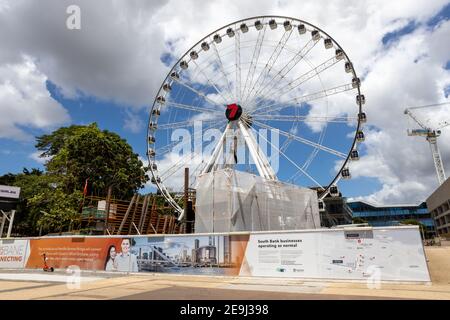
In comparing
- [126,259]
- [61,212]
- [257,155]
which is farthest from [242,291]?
[61,212]

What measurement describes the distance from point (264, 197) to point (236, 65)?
1244 centimetres

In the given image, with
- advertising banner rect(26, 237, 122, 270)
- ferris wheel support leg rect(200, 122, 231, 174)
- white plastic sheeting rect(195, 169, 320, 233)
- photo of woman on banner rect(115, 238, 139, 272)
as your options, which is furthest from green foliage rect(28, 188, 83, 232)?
photo of woman on banner rect(115, 238, 139, 272)

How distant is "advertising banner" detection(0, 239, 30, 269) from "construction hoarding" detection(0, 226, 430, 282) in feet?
6.40

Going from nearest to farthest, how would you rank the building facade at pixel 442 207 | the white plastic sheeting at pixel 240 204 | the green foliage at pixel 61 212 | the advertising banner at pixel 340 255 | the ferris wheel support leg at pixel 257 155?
the advertising banner at pixel 340 255 < the white plastic sheeting at pixel 240 204 < the ferris wheel support leg at pixel 257 155 < the green foliage at pixel 61 212 < the building facade at pixel 442 207

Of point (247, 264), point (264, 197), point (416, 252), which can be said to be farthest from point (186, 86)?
point (416, 252)

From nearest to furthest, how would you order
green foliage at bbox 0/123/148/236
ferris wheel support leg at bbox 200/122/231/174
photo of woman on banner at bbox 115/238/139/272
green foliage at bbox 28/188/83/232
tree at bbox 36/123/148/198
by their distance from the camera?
1. photo of woman on banner at bbox 115/238/139/272
2. ferris wheel support leg at bbox 200/122/231/174
3. green foliage at bbox 28/188/83/232
4. green foliage at bbox 0/123/148/236
5. tree at bbox 36/123/148/198

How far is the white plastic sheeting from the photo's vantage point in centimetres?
2152

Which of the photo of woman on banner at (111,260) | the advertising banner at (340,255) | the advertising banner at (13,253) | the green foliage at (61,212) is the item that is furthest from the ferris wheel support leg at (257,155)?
the green foliage at (61,212)

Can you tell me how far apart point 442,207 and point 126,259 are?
3310 inches

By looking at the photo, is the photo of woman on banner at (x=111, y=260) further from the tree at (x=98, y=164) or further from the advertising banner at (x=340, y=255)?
the tree at (x=98, y=164)

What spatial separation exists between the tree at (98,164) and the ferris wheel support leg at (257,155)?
64.2ft

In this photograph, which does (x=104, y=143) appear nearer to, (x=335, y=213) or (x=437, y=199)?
(x=335, y=213)

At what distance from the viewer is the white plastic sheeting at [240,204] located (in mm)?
21516

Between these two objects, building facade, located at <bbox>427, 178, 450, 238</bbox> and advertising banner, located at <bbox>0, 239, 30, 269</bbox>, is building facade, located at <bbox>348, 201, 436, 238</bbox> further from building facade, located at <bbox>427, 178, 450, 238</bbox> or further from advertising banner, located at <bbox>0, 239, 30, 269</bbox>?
advertising banner, located at <bbox>0, 239, 30, 269</bbox>
